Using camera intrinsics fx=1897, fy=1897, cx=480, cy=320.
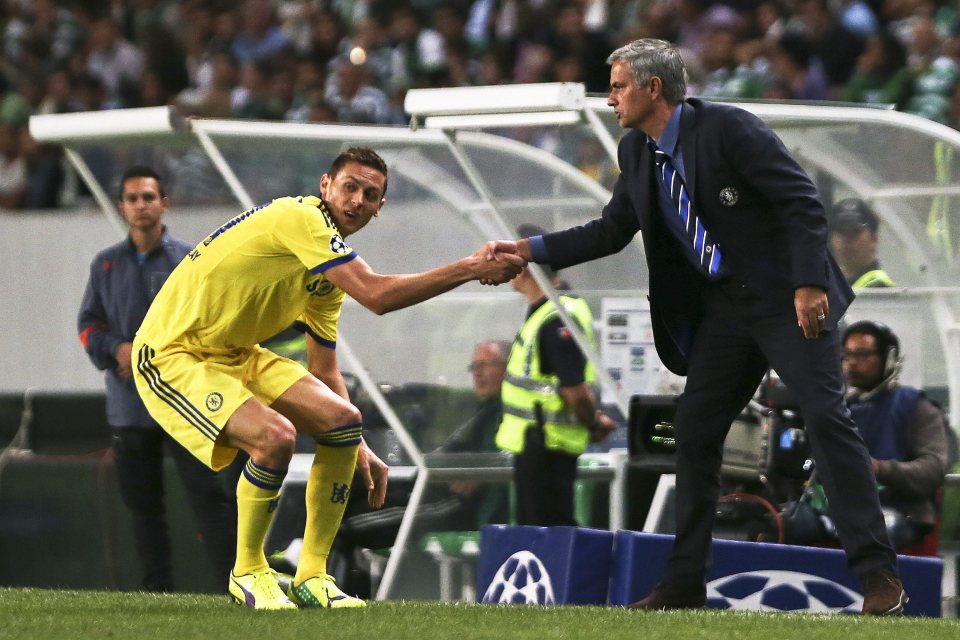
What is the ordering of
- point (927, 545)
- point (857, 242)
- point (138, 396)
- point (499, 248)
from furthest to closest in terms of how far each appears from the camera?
point (138, 396)
point (857, 242)
point (927, 545)
point (499, 248)

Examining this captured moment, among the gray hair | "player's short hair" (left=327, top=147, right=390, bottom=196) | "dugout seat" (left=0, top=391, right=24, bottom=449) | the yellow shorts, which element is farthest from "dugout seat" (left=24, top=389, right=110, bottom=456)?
the gray hair

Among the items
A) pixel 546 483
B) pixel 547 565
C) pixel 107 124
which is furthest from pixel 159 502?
pixel 547 565

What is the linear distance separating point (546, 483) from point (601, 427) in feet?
1.29

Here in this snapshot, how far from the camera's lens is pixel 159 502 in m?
9.20

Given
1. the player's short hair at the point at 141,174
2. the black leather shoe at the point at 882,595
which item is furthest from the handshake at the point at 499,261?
the player's short hair at the point at 141,174

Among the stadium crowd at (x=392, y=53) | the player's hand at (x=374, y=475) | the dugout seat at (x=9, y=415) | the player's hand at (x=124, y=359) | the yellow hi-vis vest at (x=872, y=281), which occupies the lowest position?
the dugout seat at (x=9, y=415)

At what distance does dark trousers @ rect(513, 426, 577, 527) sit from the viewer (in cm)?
948

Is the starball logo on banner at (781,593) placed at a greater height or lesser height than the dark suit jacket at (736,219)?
lesser

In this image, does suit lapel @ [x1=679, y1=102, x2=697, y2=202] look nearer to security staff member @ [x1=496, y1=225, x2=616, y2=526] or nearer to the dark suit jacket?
the dark suit jacket

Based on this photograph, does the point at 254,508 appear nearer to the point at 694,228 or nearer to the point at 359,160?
the point at 359,160

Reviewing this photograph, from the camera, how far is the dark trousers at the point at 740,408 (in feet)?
21.2

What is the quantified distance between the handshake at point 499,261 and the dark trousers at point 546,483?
2663 mm

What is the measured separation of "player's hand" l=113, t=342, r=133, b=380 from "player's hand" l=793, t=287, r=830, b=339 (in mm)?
3923

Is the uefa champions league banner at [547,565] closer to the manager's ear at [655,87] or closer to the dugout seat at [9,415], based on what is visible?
the manager's ear at [655,87]
